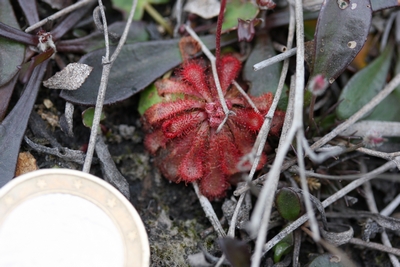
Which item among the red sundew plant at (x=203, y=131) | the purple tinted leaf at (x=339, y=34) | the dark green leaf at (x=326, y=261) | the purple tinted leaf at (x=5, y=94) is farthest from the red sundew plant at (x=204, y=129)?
the purple tinted leaf at (x=5, y=94)

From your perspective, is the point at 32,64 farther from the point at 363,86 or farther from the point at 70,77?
the point at 363,86

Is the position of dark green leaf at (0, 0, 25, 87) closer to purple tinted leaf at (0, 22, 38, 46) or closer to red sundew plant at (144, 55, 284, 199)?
purple tinted leaf at (0, 22, 38, 46)

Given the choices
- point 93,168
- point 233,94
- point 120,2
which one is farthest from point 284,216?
point 120,2

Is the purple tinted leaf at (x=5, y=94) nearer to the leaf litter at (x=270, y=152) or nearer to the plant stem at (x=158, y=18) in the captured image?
the leaf litter at (x=270, y=152)

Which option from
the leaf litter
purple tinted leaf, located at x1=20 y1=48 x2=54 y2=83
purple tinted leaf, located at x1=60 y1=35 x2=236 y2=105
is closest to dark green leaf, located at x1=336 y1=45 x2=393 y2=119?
the leaf litter

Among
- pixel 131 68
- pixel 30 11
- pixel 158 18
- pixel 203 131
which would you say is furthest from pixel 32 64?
pixel 203 131

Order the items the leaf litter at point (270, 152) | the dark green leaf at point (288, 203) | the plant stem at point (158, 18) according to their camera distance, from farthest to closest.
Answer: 1. the plant stem at point (158, 18)
2. the leaf litter at point (270, 152)
3. the dark green leaf at point (288, 203)
